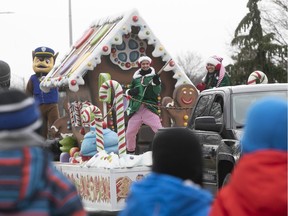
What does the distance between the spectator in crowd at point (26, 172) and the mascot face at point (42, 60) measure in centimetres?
1569

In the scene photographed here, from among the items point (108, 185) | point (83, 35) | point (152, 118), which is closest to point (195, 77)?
point (83, 35)

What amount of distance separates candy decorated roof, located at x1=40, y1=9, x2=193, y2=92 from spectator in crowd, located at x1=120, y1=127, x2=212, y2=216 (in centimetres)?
1475

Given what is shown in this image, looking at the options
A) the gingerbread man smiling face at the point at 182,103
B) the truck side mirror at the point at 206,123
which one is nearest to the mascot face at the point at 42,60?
the gingerbread man smiling face at the point at 182,103

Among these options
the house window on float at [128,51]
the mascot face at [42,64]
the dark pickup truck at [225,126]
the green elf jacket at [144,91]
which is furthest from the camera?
the mascot face at [42,64]

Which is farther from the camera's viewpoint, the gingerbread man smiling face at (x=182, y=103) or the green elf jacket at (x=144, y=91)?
the gingerbread man smiling face at (x=182, y=103)

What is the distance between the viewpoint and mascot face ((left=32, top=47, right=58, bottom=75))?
19.6m

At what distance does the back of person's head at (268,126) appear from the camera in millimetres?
3783

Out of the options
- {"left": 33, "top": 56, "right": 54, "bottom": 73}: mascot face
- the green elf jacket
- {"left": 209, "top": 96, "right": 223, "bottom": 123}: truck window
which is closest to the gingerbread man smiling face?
the green elf jacket

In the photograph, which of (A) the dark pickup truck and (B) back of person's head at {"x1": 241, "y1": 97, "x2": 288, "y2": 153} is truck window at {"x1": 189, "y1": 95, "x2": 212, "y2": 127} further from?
(B) back of person's head at {"x1": 241, "y1": 97, "x2": 288, "y2": 153}

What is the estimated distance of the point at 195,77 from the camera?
85.6 m

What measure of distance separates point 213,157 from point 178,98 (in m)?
7.18

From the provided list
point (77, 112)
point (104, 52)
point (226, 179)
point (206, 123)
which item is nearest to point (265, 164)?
point (226, 179)

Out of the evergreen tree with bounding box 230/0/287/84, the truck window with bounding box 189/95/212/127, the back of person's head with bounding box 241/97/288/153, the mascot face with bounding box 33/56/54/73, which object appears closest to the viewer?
the back of person's head with bounding box 241/97/288/153

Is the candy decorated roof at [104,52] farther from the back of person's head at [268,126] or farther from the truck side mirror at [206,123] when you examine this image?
the back of person's head at [268,126]
